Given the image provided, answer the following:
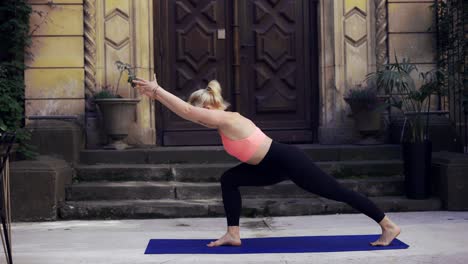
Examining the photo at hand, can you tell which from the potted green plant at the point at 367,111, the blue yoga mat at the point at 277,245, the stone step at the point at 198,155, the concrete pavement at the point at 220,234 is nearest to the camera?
the concrete pavement at the point at 220,234

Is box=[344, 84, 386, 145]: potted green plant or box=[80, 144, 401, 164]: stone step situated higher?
box=[344, 84, 386, 145]: potted green plant

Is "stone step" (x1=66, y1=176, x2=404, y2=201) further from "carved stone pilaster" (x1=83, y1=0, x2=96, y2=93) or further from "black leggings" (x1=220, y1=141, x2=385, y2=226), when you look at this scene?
"black leggings" (x1=220, y1=141, x2=385, y2=226)

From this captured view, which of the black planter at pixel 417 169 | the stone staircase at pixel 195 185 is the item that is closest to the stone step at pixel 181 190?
the stone staircase at pixel 195 185

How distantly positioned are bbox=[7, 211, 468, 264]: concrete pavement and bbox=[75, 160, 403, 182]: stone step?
0.87m

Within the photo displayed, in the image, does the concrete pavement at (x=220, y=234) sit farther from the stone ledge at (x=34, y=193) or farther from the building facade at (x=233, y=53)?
the building facade at (x=233, y=53)

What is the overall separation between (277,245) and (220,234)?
817 mm

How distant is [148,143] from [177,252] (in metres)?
3.64

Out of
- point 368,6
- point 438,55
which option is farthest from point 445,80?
point 368,6

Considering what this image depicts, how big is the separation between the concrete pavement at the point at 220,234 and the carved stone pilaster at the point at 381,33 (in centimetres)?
243

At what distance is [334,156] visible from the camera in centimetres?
843


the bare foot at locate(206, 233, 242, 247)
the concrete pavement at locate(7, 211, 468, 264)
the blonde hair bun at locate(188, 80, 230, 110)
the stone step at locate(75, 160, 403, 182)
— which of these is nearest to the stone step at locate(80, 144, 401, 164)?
the stone step at locate(75, 160, 403, 182)

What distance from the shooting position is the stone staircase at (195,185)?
7.39 m

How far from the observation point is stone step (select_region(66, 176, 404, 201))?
766 cm

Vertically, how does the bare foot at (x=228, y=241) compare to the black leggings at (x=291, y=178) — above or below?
below
